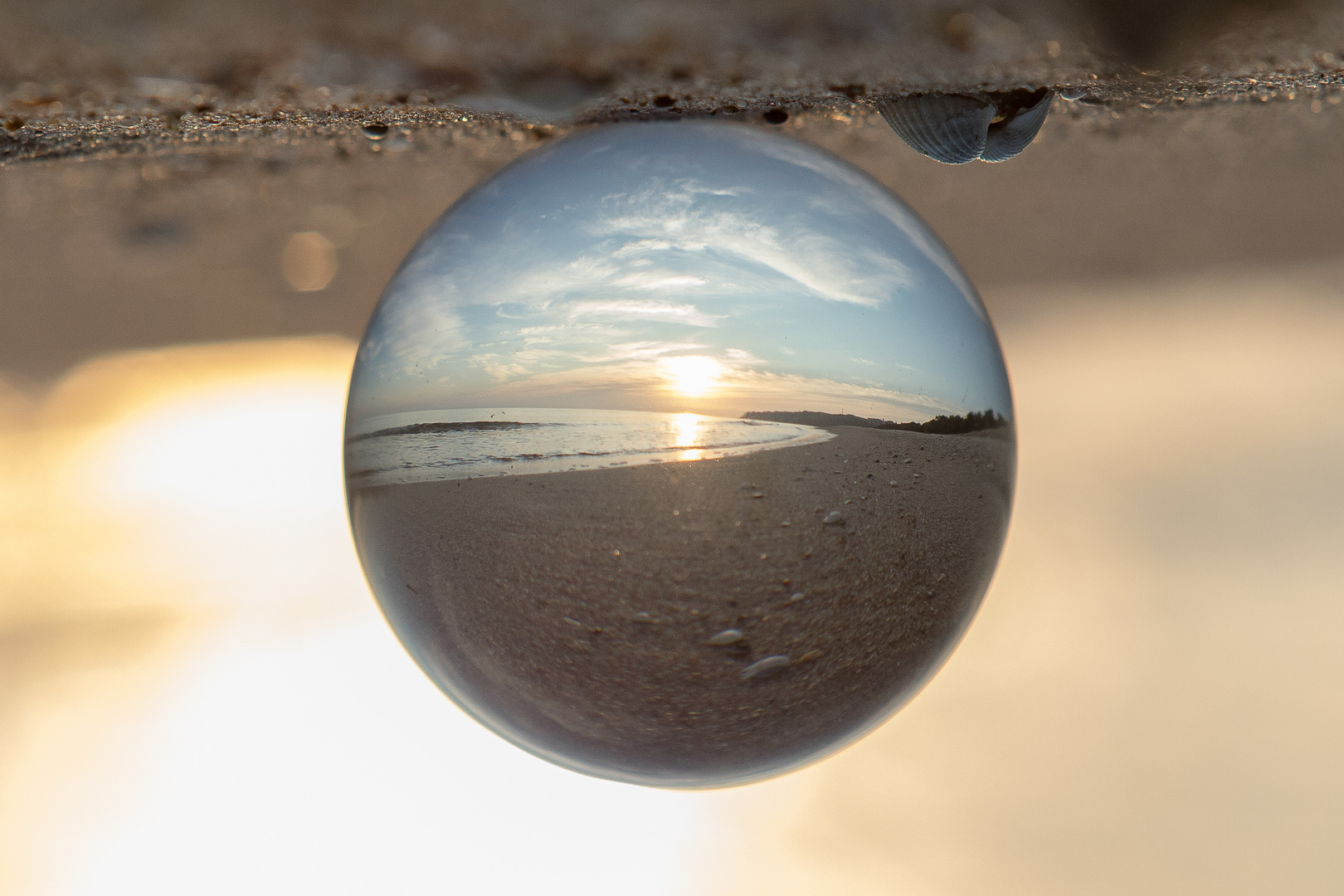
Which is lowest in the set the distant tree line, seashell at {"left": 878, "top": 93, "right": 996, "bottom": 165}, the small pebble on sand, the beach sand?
the small pebble on sand

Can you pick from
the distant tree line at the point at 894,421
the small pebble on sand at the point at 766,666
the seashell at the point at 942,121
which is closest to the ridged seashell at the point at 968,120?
the seashell at the point at 942,121

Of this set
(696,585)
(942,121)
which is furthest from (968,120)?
(696,585)

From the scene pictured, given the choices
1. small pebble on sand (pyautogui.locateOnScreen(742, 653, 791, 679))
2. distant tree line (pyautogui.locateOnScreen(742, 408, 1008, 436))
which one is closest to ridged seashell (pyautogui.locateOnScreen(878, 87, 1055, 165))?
distant tree line (pyautogui.locateOnScreen(742, 408, 1008, 436))

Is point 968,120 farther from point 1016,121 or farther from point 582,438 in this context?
point 582,438

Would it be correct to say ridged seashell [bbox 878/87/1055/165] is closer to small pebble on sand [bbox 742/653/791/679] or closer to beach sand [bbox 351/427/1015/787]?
beach sand [bbox 351/427/1015/787]

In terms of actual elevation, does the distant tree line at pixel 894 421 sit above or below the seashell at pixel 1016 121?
below

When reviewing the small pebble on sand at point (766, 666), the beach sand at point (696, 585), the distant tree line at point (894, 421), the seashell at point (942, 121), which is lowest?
the small pebble on sand at point (766, 666)

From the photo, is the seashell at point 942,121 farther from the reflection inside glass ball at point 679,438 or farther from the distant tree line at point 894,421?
the distant tree line at point 894,421

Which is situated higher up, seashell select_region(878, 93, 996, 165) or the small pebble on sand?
seashell select_region(878, 93, 996, 165)
